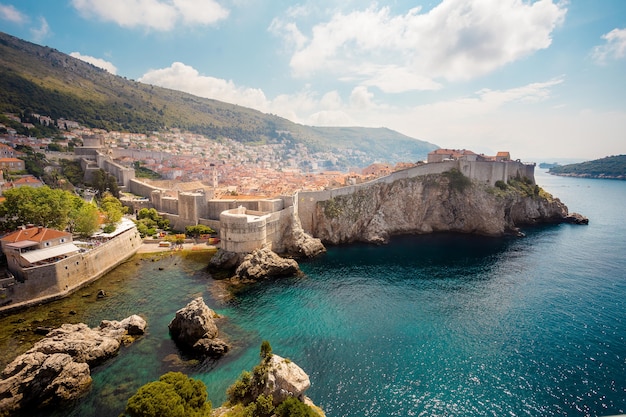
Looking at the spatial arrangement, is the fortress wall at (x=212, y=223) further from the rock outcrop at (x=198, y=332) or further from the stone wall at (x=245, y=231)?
the rock outcrop at (x=198, y=332)

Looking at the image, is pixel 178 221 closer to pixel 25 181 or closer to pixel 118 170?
pixel 25 181

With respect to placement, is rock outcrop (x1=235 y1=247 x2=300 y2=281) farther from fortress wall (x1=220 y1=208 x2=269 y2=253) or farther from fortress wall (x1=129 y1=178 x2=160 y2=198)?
fortress wall (x1=129 y1=178 x2=160 y2=198)

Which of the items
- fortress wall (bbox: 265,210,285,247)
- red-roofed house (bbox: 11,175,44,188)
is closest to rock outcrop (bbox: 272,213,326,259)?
fortress wall (bbox: 265,210,285,247)

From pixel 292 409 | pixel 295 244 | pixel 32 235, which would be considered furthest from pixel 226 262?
pixel 292 409

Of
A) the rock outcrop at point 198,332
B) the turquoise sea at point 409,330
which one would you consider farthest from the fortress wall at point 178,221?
the rock outcrop at point 198,332

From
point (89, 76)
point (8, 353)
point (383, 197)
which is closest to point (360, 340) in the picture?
point (8, 353)

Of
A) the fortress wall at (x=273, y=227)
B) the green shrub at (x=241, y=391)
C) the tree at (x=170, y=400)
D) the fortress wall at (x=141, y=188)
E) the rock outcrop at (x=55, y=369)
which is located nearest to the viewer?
the tree at (x=170, y=400)

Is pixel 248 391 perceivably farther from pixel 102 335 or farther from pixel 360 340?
pixel 102 335
